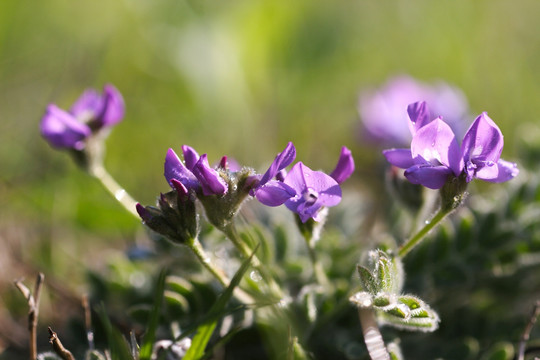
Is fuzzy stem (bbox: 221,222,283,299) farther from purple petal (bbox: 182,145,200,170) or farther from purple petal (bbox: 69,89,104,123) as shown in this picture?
purple petal (bbox: 69,89,104,123)

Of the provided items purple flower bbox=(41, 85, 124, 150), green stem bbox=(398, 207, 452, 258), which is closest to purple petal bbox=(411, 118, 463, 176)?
green stem bbox=(398, 207, 452, 258)

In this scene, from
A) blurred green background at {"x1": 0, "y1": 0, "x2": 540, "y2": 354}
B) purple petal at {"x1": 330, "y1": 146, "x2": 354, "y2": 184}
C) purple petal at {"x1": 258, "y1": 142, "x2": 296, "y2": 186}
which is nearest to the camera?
purple petal at {"x1": 258, "y1": 142, "x2": 296, "y2": 186}

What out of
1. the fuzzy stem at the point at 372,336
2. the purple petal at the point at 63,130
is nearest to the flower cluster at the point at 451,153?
the fuzzy stem at the point at 372,336

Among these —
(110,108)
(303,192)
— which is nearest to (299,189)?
(303,192)

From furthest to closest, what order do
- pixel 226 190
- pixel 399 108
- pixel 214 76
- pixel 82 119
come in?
1. pixel 214 76
2. pixel 399 108
3. pixel 82 119
4. pixel 226 190

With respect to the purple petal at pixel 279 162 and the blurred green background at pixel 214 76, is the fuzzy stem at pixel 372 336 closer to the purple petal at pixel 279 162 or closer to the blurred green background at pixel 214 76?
the purple petal at pixel 279 162

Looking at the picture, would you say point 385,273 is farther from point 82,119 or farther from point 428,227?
point 82,119
